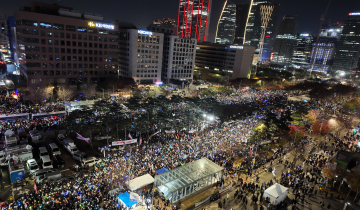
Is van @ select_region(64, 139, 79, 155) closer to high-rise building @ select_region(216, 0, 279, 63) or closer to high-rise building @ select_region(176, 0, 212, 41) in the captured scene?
high-rise building @ select_region(176, 0, 212, 41)

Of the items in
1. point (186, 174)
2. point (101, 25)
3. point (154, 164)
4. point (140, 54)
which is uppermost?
point (101, 25)

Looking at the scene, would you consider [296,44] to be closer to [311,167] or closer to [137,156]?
[311,167]

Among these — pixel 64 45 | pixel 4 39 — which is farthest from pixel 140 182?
pixel 4 39

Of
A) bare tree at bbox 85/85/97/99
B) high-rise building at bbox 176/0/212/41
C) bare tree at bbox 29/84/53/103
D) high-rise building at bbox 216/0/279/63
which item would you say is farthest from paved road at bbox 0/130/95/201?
high-rise building at bbox 216/0/279/63

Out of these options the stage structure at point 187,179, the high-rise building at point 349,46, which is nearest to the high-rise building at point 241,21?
the high-rise building at point 349,46

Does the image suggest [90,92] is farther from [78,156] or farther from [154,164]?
[154,164]

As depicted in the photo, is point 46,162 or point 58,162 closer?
point 46,162

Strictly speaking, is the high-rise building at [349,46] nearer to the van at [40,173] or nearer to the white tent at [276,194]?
the white tent at [276,194]
